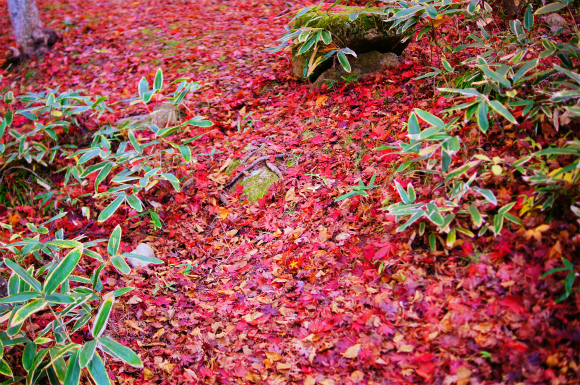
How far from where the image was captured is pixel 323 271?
2537mm

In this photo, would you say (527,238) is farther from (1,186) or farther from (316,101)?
(1,186)

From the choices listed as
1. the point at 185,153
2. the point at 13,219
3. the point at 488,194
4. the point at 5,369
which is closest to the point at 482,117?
the point at 488,194

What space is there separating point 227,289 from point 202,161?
1564mm

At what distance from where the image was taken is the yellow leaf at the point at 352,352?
2.04 meters

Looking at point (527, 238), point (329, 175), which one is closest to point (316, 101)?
point (329, 175)

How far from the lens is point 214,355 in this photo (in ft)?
7.66

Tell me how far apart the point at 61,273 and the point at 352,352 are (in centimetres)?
168

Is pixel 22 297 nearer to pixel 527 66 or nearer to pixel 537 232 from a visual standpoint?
pixel 537 232

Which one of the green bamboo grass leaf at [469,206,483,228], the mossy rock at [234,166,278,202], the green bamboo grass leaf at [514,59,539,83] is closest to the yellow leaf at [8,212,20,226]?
the mossy rock at [234,166,278,202]

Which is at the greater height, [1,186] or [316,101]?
[316,101]

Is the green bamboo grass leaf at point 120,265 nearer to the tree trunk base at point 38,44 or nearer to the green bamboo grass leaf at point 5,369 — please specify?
the green bamboo grass leaf at point 5,369

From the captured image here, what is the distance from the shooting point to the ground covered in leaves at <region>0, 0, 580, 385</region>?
1898 mm

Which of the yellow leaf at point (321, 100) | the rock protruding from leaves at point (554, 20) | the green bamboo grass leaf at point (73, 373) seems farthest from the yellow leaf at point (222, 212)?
the rock protruding from leaves at point (554, 20)

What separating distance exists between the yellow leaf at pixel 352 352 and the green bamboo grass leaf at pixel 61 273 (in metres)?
1.59
